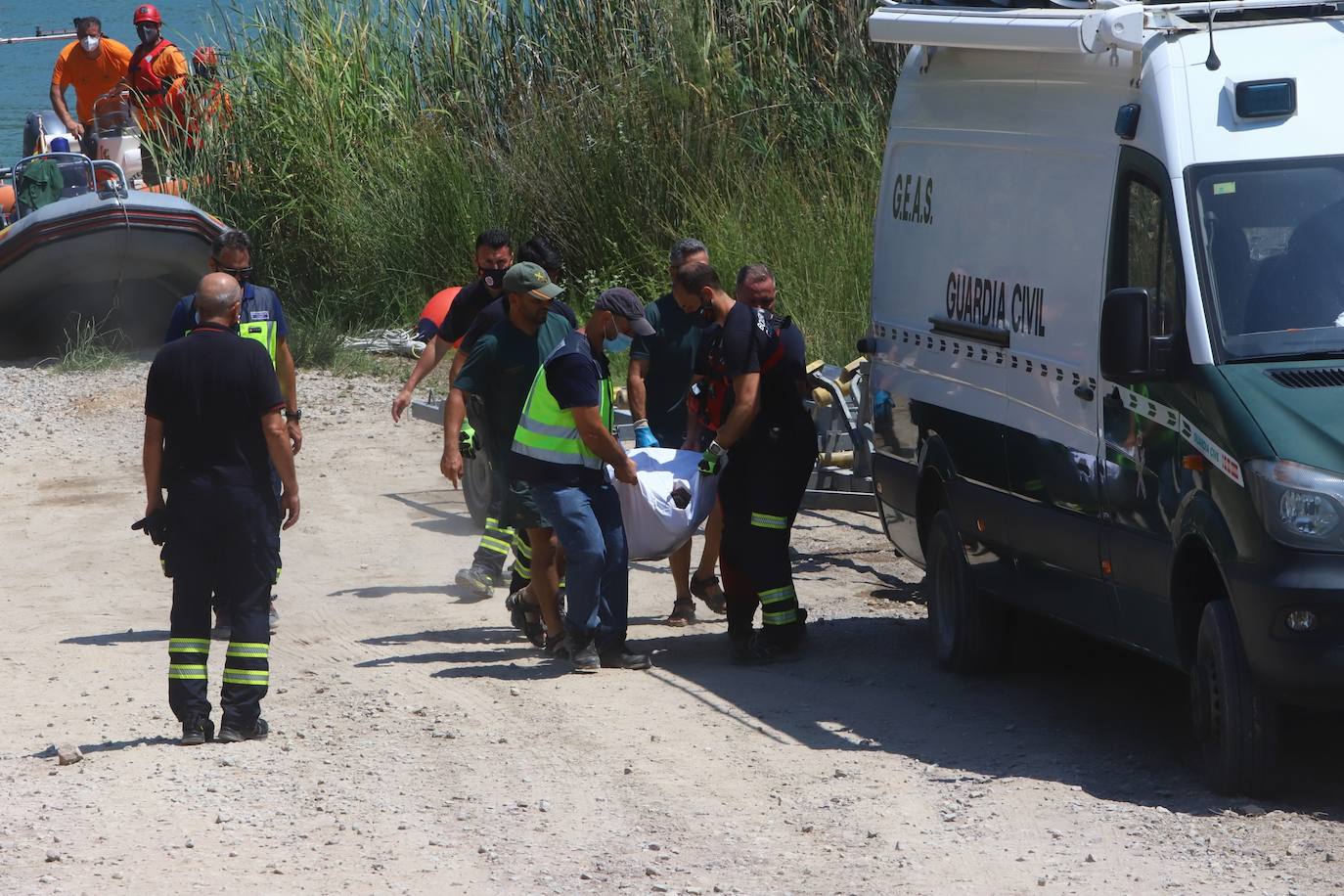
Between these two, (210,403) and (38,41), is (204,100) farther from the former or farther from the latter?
(38,41)

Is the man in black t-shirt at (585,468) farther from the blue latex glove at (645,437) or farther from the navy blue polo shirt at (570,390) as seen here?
the blue latex glove at (645,437)

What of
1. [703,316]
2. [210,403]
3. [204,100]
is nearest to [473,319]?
[703,316]

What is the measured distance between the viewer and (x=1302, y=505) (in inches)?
216

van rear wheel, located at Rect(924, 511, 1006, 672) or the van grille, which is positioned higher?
the van grille

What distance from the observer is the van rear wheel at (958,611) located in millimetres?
7906

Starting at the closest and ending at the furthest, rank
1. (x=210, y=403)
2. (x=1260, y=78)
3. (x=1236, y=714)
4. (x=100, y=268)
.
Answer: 1. (x=1236, y=714)
2. (x=1260, y=78)
3. (x=210, y=403)
4. (x=100, y=268)

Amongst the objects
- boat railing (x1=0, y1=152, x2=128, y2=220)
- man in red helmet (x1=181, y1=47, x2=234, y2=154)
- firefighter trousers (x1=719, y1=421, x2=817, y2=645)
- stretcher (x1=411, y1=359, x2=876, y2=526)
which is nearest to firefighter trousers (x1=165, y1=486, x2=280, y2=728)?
firefighter trousers (x1=719, y1=421, x2=817, y2=645)

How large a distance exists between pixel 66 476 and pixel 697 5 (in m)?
6.97

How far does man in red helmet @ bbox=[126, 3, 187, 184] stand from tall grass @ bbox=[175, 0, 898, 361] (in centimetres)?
61

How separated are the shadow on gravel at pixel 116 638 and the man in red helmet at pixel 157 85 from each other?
10.3 meters

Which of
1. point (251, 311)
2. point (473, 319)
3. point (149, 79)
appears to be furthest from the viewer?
point (149, 79)

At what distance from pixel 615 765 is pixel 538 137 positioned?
1123 centimetres

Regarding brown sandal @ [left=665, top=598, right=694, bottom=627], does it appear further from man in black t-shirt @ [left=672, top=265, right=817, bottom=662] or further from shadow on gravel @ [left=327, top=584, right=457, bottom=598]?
shadow on gravel @ [left=327, top=584, right=457, bottom=598]

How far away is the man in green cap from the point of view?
838 centimetres
